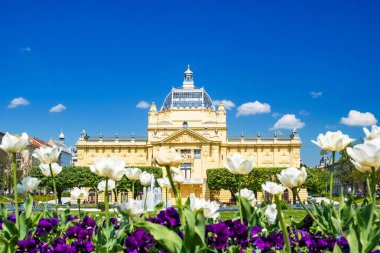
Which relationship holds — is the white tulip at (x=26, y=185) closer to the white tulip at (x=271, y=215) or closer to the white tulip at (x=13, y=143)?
the white tulip at (x=13, y=143)

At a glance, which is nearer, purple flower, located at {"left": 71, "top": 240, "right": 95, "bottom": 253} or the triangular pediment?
purple flower, located at {"left": 71, "top": 240, "right": 95, "bottom": 253}

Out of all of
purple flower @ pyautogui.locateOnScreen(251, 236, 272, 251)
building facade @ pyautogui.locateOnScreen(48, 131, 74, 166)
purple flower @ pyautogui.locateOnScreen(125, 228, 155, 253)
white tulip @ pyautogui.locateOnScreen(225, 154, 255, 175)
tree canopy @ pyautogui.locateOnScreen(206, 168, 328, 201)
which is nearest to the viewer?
purple flower @ pyautogui.locateOnScreen(125, 228, 155, 253)

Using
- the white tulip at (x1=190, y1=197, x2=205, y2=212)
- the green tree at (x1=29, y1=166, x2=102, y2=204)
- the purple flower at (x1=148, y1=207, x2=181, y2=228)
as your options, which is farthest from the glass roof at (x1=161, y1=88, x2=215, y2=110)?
the purple flower at (x1=148, y1=207, x2=181, y2=228)

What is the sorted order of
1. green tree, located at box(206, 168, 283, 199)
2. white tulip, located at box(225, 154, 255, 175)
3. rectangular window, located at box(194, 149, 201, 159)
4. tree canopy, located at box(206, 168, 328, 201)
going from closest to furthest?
1. white tulip, located at box(225, 154, 255, 175)
2. tree canopy, located at box(206, 168, 328, 201)
3. green tree, located at box(206, 168, 283, 199)
4. rectangular window, located at box(194, 149, 201, 159)

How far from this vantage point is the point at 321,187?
47188 millimetres

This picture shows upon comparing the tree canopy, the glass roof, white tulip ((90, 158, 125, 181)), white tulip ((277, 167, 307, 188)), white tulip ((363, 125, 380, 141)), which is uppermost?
the glass roof

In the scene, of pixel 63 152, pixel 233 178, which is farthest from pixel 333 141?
pixel 63 152

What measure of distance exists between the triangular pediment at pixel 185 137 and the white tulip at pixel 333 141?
48.2 meters

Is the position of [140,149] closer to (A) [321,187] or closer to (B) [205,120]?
(B) [205,120]

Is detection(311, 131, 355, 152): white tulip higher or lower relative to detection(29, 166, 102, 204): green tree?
higher

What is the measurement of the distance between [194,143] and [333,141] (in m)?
48.7

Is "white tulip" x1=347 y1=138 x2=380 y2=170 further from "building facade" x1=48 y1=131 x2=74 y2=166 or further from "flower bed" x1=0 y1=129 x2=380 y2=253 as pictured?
"building facade" x1=48 y1=131 x2=74 y2=166

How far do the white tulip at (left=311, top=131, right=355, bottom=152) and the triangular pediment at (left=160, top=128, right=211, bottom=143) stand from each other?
158 ft

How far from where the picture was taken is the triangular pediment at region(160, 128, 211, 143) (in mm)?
52469
